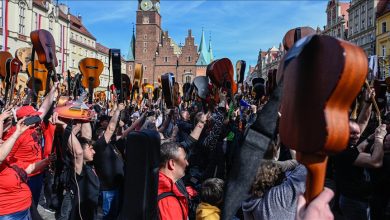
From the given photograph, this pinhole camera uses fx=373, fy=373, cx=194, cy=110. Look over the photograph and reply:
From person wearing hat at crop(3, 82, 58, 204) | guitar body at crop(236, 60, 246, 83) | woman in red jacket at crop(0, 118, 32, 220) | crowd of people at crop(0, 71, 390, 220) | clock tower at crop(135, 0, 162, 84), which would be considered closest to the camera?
crowd of people at crop(0, 71, 390, 220)

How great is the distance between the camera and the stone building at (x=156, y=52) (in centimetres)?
7600

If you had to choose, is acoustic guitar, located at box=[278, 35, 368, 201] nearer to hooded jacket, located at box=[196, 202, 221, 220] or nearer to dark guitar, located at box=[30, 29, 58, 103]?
hooded jacket, located at box=[196, 202, 221, 220]

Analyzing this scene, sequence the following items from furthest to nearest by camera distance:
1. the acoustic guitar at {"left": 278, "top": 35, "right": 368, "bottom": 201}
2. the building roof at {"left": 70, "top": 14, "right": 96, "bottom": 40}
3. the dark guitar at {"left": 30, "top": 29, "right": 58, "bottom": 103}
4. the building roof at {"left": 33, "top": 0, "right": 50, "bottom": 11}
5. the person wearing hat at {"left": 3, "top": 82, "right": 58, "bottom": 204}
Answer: the building roof at {"left": 70, "top": 14, "right": 96, "bottom": 40}, the building roof at {"left": 33, "top": 0, "right": 50, "bottom": 11}, the dark guitar at {"left": 30, "top": 29, "right": 58, "bottom": 103}, the person wearing hat at {"left": 3, "top": 82, "right": 58, "bottom": 204}, the acoustic guitar at {"left": 278, "top": 35, "right": 368, "bottom": 201}

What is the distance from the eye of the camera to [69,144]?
3973 mm

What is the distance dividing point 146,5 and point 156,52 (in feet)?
33.6

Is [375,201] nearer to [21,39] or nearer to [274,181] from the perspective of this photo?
[274,181]

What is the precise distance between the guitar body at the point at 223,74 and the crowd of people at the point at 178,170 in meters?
0.36

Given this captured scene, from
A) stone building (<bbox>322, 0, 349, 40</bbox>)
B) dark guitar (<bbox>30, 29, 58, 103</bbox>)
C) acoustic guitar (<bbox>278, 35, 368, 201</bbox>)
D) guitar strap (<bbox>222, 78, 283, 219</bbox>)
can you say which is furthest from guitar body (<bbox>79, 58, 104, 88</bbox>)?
stone building (<bbox>322, 0, 349, 40</bbox>)

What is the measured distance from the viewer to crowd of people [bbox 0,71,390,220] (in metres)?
2.75

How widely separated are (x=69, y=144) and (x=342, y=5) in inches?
2616

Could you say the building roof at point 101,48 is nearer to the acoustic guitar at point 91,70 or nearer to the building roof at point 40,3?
the building roof at point 40,3

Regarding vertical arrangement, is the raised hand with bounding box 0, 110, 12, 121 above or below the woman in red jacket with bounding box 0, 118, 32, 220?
above

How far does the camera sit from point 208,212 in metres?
3.22

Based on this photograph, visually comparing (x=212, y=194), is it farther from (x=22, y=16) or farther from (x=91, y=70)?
(x=22, y=16)
